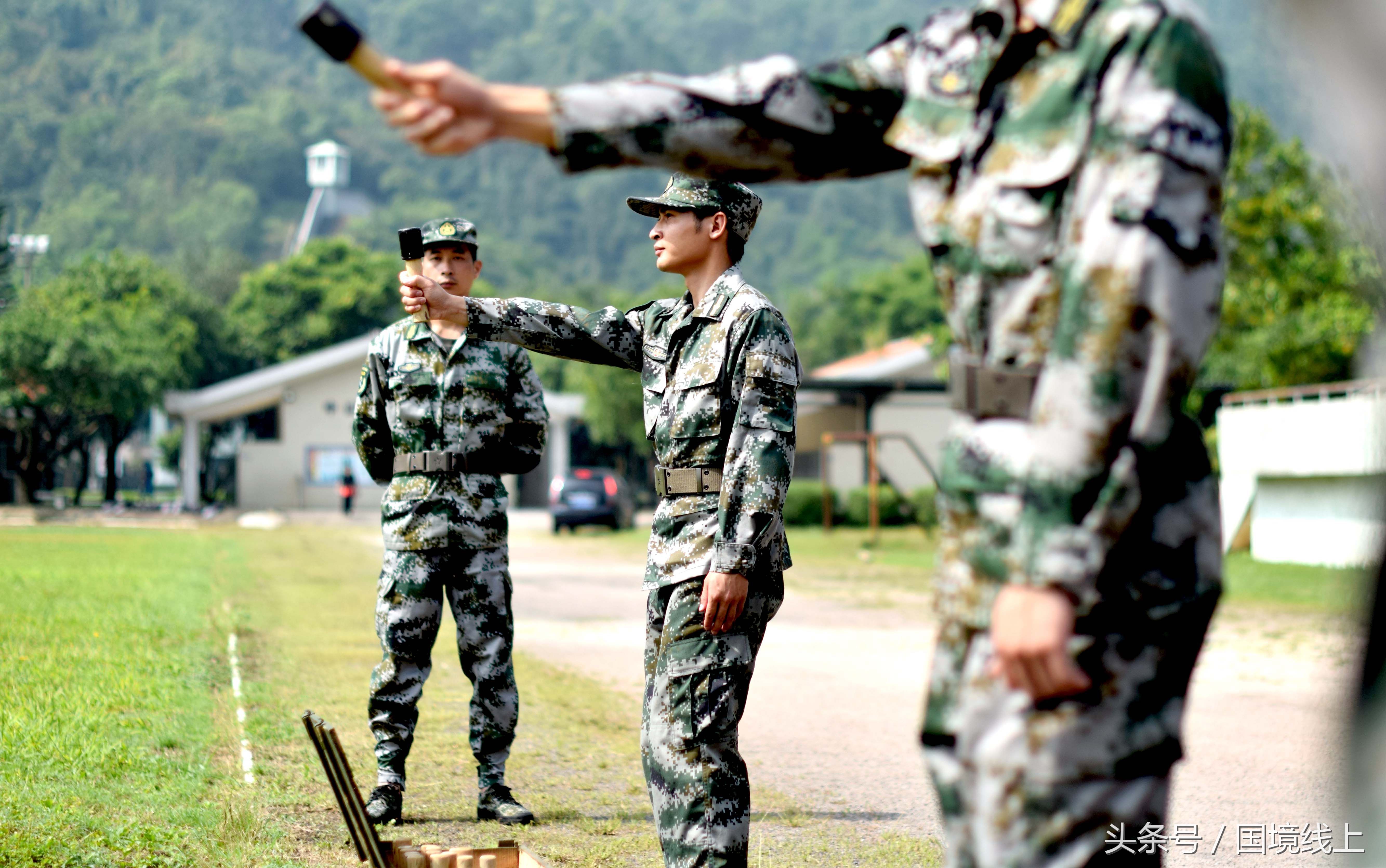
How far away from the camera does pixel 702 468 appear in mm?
4340

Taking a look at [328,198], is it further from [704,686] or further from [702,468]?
[704,686]

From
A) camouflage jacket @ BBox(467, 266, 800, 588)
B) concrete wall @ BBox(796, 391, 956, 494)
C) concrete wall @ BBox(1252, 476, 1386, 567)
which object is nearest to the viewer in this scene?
camouflage jacket @ BBox(467, 266, 800, 588)

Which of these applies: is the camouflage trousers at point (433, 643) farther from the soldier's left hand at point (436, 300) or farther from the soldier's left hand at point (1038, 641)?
the soldier's left hand at point (1038, 641)

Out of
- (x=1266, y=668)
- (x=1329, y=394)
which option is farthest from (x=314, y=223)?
(x=1266, y=668)

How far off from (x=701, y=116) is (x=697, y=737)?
2.05 meters

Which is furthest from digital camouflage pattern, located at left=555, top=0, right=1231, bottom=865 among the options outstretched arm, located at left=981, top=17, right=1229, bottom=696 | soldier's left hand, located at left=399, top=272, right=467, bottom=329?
soldier's left hand, located at left=399, top=272, right=467, bottom=329

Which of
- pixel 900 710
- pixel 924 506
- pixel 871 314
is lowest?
pixel 900 710

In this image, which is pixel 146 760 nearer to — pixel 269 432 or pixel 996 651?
pixel 996 651

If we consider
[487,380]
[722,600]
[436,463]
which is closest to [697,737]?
[722,600]

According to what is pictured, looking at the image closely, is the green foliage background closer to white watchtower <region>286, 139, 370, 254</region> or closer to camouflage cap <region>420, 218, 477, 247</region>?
camouflage cap <region>420, 218, 477, 247</region>

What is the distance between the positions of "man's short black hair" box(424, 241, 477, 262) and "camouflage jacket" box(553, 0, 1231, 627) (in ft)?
11.4

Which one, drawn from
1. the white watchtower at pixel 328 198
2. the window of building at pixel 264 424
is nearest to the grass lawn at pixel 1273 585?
the window of building at pixel 264 424

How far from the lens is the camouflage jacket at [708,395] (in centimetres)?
418

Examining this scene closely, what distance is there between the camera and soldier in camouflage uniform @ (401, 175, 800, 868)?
4.10 meters
